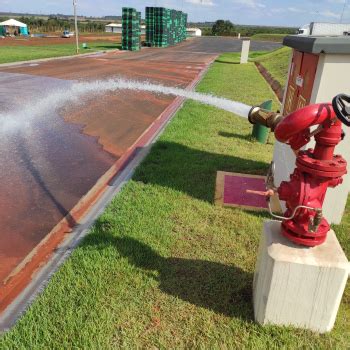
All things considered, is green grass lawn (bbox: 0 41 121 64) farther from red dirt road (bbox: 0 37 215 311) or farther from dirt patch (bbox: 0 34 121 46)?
red dirt road (bbox: 0 37 215 311)

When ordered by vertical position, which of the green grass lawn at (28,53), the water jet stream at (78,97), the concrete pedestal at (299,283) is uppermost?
the concrete pedestal at (299,283)

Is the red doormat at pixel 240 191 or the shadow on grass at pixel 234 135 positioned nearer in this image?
the red doormat at pixel 240 191

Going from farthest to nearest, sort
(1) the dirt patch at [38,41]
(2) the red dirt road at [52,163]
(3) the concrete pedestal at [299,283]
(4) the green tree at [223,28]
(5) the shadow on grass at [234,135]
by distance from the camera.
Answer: (4) the green tree at [223,28] < (1) the dirt patch at [38,41] < (5) the shadow on grass at [234,135] < (2) the red dirt road at [52,163] < (3) the concrete pedestal at [299,283]

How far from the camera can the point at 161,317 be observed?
289cm

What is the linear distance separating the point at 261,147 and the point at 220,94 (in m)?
6.31

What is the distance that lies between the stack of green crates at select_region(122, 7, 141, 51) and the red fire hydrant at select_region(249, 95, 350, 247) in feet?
117

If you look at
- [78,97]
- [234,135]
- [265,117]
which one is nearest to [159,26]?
[78,97]

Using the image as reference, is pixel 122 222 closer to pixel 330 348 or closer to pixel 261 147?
pixel 330 348

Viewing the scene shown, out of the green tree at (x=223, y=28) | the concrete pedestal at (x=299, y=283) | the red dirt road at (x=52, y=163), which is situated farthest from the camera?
the green tree at (x=223, y=28)

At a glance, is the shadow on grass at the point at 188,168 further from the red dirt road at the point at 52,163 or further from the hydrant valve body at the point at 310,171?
A: the hydrant valve body at the point at 310,171

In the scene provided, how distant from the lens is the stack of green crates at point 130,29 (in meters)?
34.9

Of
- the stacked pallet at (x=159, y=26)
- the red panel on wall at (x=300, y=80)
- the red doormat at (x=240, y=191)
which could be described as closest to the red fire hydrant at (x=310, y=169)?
the red panel on wall at (x=300, y=80)

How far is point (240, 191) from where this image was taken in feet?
16.6

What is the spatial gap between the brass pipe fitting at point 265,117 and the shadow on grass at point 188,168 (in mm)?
1838
